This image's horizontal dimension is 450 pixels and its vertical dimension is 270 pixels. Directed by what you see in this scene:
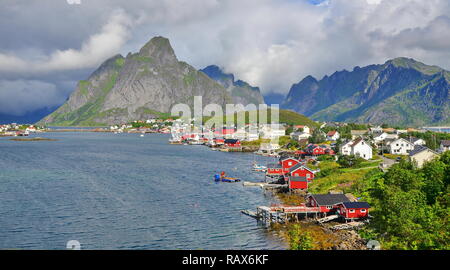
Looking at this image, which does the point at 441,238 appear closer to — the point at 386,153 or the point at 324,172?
the point at 324,172

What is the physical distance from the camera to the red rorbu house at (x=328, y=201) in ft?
133

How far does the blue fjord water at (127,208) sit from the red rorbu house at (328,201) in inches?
303

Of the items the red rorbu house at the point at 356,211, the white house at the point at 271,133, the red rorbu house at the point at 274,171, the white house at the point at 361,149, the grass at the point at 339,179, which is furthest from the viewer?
the white house at the point at 271,133

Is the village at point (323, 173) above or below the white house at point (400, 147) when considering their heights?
below

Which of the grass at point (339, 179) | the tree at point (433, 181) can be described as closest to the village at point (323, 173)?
the grass at point (339, 179)

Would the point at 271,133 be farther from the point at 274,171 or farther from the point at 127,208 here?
the point at 127,208

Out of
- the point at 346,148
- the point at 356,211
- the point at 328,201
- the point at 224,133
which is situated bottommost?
the point at 356,211

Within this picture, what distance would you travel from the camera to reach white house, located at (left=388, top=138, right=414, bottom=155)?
84.0 meters

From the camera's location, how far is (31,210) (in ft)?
140

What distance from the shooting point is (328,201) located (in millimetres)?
40969

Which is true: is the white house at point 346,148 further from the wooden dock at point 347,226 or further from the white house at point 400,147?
the wooden dock at point 347,226

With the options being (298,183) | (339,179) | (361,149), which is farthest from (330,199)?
(361,149)

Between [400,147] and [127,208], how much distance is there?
65.1 m

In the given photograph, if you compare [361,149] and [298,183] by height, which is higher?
[361,149]
